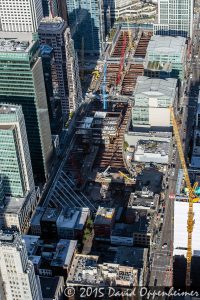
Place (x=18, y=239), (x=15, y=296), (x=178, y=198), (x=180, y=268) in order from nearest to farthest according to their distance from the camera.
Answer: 1. (x=18, y=239)
2. (x=15, y=296)
3. (x=178, y=198)
4. (x=180, y=268)

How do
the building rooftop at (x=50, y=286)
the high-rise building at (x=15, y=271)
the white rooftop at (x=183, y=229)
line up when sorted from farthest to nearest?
the building rooftop at (x=50, y=286), the white rooftop at (x=183, y=229), the high-rise building at (x=15, y=271)

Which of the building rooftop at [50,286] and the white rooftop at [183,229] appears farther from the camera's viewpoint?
the building rooftop at [50,286]

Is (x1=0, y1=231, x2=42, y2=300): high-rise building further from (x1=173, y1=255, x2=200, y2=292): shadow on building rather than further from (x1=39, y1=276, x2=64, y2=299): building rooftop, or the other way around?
(x1=173, y1=255, x2=200, y2=292): shadow on building

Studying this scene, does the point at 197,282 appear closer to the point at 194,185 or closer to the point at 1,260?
the point at 194,185

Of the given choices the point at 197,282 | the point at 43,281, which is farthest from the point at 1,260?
the point at 197,282

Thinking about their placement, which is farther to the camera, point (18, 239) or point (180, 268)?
point (180, 268)

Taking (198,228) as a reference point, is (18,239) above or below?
above

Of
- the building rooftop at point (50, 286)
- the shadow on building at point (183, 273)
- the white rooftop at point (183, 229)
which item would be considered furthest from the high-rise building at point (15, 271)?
the shadow on building at point (183, 273)

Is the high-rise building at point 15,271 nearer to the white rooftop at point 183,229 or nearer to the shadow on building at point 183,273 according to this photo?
the white rooftop at point 183,229
